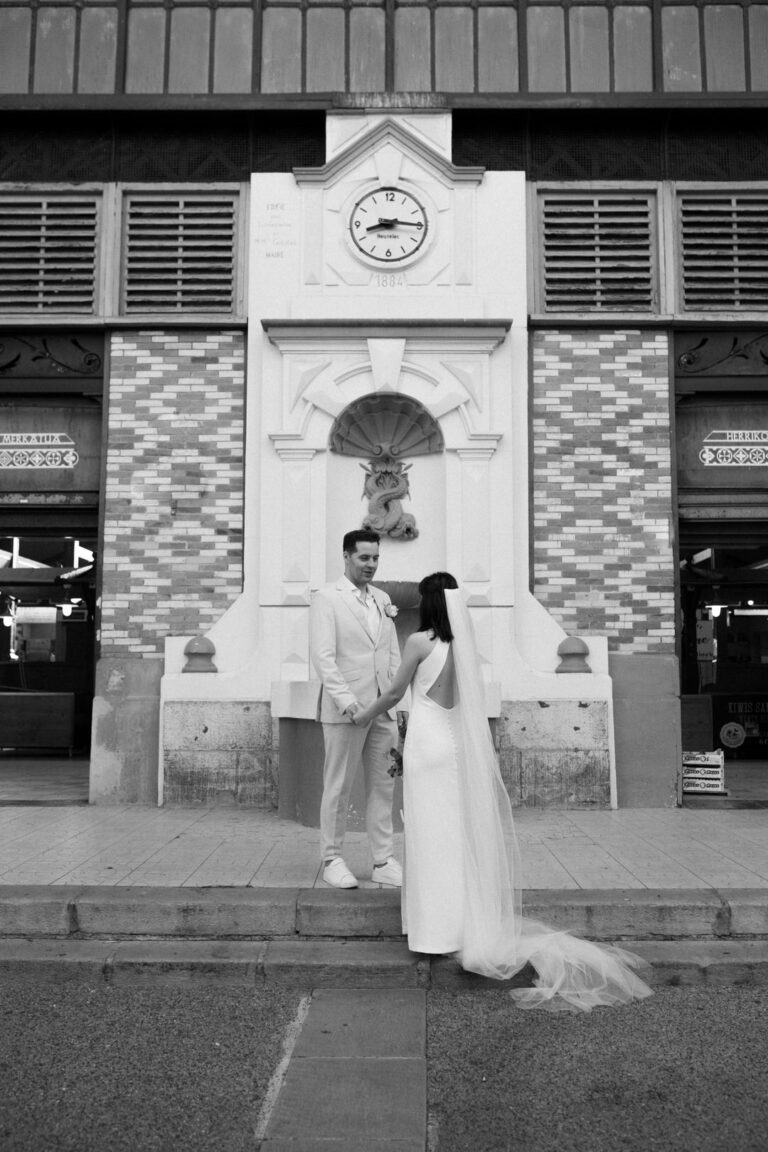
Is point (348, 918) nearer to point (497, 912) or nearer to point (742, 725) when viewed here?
point (497, 912)

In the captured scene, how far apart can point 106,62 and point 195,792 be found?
270 inches

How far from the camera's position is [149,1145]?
3213 millimetres

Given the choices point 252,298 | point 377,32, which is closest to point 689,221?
point 377,32

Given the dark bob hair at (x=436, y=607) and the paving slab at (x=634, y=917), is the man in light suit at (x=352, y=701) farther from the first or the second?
the paving slab at (x=634, y=917)

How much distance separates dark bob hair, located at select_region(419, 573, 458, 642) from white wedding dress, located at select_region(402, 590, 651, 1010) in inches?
1.5

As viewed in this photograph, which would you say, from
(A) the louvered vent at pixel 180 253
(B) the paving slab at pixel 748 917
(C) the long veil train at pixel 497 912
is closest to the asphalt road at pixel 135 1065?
(C) the long veil train at pixel 497 912

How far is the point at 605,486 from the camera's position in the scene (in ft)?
30.2

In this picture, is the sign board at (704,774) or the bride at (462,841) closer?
the bride at (462,841)

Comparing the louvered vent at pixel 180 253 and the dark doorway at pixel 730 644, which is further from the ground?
the louvered vent at pixel 180 253

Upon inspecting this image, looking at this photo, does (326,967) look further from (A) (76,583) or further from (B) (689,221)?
(A) (76,583)

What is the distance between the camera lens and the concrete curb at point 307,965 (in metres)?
4.84

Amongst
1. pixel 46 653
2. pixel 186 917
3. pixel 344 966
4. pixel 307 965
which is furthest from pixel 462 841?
pixel 46 653

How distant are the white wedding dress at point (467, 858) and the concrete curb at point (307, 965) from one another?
0.13 metres

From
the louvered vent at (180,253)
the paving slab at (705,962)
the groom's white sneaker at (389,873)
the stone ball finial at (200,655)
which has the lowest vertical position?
the paving slab at (705,962)
